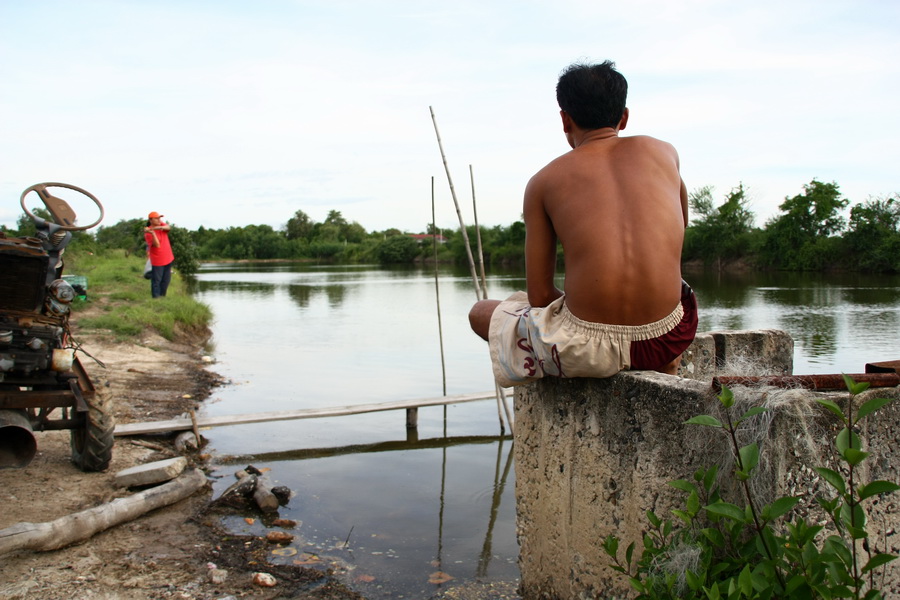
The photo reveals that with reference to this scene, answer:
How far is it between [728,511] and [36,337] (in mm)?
3811

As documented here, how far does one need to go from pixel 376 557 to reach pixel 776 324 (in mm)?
14003

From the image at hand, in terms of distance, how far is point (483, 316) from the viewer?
2.96 metres

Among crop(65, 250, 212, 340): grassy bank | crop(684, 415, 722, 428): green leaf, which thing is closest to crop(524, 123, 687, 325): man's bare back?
crop(684, 415, 722, 428): green leaf

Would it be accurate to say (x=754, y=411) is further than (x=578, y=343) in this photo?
No

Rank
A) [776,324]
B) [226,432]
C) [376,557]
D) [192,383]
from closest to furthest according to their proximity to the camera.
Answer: [376,557] → [226,432] → [192,383] → [776,324]

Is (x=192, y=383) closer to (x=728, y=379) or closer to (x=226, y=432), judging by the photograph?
(x=226, y=432)

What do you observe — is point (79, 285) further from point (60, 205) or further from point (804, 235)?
point (804, 235)

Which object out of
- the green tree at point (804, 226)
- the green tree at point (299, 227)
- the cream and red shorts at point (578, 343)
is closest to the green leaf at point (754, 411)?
the cream and red shorts at point (578, 343)

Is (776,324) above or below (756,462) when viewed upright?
below

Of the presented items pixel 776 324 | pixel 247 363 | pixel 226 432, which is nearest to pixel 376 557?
pixel 226 432

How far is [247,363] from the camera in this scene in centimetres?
1161

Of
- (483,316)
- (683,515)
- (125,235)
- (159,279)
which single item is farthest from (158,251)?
(125,235)

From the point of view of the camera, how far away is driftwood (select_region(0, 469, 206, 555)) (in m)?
3.40

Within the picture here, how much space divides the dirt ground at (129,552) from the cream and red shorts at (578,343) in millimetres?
1603
